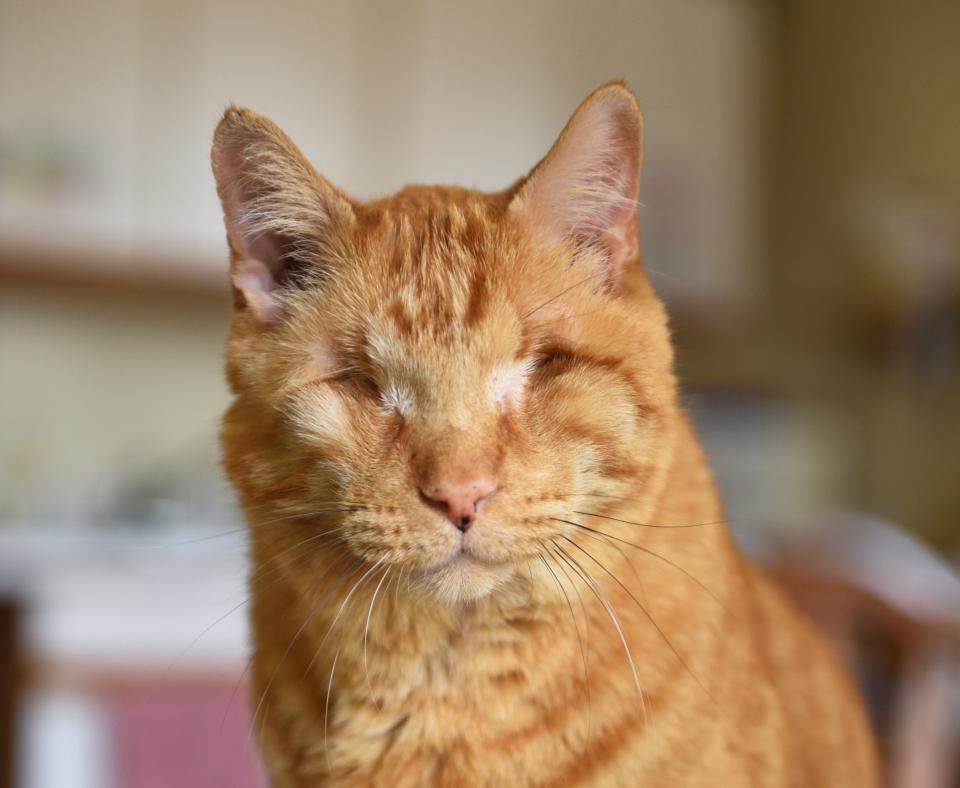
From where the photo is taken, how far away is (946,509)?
12.2 ft

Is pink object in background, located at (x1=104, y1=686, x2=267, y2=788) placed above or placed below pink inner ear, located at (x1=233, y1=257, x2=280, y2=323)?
below

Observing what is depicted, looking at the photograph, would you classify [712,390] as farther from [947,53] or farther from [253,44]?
[253,44]

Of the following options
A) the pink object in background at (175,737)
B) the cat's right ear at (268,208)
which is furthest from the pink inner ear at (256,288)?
the pink object in background at (175,737)

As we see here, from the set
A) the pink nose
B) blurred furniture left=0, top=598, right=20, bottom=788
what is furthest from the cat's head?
blurred furniture left=0, top=598, right=20, bottom=788

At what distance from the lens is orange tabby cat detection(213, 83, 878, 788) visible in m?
0.79

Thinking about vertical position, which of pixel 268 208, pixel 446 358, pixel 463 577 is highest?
pixel 268 208

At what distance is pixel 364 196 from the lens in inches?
145

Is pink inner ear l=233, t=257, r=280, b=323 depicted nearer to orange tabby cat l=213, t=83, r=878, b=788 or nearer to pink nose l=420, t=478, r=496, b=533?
orange tabby cat l=213, t=83, r=878, b=788

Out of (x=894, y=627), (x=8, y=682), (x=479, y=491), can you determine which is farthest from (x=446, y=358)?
(x=8, y=682)

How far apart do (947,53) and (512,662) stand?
356 cm

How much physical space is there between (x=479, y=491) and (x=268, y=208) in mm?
325

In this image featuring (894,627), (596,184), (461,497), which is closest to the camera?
(461,497)

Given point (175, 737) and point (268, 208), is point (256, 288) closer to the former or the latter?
point (268, 208)

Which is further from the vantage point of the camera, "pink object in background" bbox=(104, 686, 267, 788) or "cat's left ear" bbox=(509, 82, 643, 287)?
"pink object in background" bbox=(104, 686, 267, 788)
